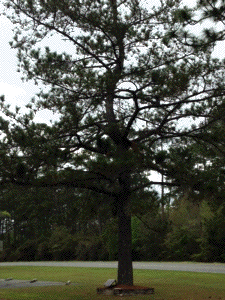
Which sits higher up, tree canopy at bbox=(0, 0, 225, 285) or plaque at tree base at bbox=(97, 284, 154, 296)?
tree canopy at bbox=(0, 0, 225, 285)

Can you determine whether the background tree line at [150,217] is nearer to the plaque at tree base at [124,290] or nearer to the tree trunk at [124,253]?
the tree trunk at [124,253]

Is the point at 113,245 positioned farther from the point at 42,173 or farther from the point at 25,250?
the point at 42,173

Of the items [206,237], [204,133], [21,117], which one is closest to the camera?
[21,117]

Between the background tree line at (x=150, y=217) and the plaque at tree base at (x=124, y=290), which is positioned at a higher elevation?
the background tree line at (x=150, y=217)

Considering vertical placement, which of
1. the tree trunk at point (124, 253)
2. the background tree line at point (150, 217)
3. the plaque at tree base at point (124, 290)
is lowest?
the plaque at tree base at point (124, 290)

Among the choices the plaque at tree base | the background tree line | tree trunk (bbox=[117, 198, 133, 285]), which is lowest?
the plaque at tree base

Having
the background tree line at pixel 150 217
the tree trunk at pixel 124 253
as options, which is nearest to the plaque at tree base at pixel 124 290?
the tree trunk at pixel 124 253

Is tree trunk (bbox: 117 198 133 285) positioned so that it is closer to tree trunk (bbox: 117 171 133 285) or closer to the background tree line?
tree trunk (bbox: 117 171 133 285)

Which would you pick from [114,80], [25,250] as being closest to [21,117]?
[114,80]

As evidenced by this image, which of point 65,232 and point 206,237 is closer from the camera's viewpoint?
point 206,237

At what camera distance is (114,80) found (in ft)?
47.4

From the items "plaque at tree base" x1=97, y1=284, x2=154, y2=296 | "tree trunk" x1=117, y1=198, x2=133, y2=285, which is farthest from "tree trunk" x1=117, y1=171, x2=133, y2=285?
"plaque at tree base" x1=97, y1=284, x2=154, y2=296

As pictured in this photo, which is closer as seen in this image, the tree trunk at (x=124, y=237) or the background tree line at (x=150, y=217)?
the background tree line at (x=150, y=217)

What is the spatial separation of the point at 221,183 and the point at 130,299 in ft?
13.0
